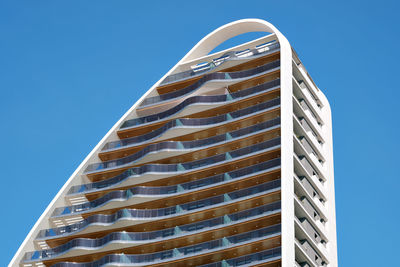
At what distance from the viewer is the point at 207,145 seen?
102 metres

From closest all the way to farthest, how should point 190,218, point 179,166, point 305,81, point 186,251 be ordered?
point 186,251 < point 190,218 < point 179,166 < point 305,81

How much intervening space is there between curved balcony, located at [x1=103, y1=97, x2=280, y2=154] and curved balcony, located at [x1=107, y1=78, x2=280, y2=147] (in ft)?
4.75

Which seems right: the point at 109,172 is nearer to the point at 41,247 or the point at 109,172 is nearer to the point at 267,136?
the point at 41,247

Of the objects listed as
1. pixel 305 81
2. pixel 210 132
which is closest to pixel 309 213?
pixel 210 132

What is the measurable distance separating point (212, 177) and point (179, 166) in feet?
18.2

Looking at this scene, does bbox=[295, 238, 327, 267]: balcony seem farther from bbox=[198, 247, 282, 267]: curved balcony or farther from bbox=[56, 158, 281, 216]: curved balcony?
bbox=[56, 158, 281, 216]: curved balcony

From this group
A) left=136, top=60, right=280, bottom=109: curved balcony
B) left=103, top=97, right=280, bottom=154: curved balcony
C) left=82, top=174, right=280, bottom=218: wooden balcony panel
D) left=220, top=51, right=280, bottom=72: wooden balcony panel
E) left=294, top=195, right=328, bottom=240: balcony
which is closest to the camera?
left=294, top=195, right=328, bottom=240: balcony

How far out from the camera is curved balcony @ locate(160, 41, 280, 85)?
4190 inches

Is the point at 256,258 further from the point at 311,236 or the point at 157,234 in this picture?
the point at 157,234

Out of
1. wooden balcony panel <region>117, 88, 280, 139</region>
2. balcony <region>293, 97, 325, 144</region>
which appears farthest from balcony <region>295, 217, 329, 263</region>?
wooden balcony panel <region>117, 88, 280, 139</region>

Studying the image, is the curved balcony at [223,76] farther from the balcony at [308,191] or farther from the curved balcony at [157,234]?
the curved balcony at [157,234]

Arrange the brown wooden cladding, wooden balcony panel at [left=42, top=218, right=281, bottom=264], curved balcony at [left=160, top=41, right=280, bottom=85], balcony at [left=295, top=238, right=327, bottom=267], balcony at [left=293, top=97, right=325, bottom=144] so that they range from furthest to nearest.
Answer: curved balcony at [left=160, top=41, right=280, bottom=85]
the brown wooden cladding
balcony at [left=293, top=97, right=325, bottom=144]
wooden balcony panel at [left=42, top=218, right=281, bottom=264]
balcony at [left=295, top=238, right=327, bottom=267]

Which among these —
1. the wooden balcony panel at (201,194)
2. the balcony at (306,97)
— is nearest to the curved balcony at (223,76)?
the balcony at (306,97)

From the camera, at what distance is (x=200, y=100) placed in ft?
345
